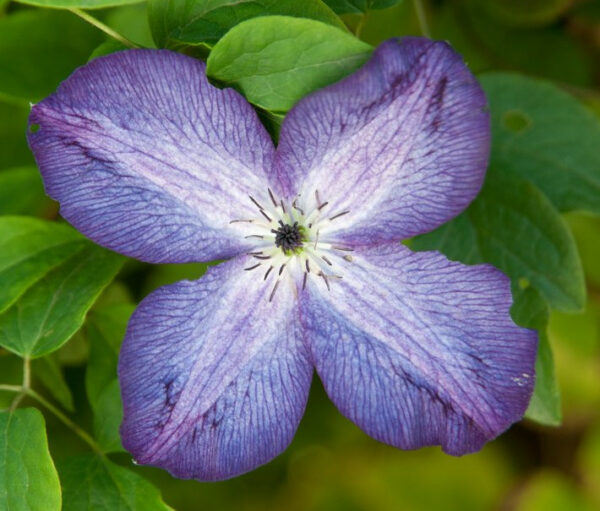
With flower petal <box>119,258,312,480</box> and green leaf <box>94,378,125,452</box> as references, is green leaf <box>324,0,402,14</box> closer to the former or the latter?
flower petal <box>119,258,312,480</box>

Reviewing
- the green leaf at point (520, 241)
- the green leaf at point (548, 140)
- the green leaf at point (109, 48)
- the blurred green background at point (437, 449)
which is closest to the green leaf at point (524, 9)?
the blurred green background at point (437, 449)

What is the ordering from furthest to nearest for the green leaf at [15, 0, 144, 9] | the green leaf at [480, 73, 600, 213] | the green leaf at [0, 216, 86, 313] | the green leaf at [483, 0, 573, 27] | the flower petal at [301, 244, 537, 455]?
the green leaf at [483, 0, 573, 27] → the green leaf at [480, 73, 600, 213] → the green leaf at [0, 216, 86, 313] → the flower petal at [301, 244, 537, 455] → the green leaf at [15, 0, 144, 9]

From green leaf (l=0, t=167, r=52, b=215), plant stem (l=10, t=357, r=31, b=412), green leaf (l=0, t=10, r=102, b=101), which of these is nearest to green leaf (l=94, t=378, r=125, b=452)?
plant stem (l=10, t=357, r=31, b=412)

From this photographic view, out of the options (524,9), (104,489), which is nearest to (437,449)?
(524,9)

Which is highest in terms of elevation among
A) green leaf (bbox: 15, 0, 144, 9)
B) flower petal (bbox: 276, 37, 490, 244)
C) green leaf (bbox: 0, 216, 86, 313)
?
green leaf (bbox: 15, 0, 144, 9)

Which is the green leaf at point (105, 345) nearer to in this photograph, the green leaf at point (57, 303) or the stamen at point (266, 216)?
the green leaf at point (57, 303)
